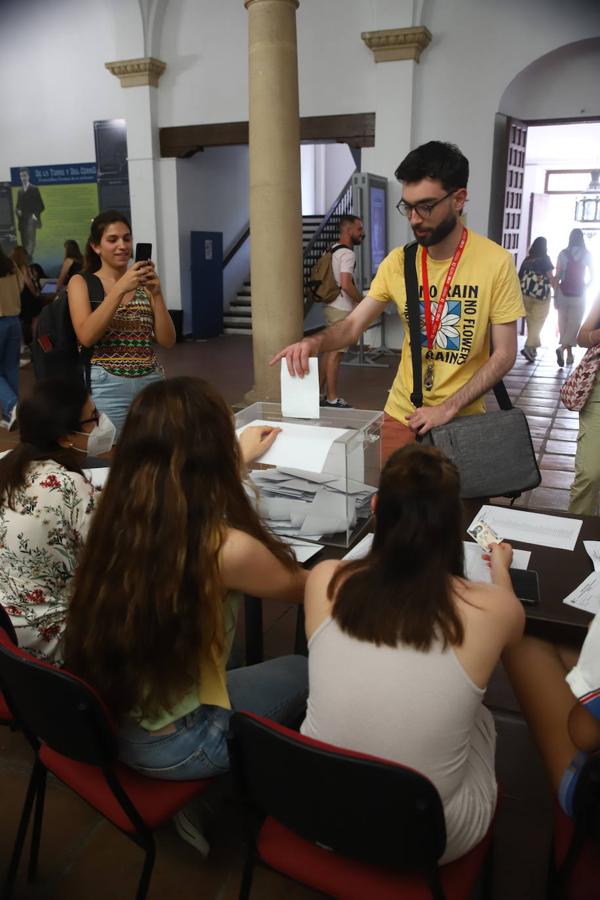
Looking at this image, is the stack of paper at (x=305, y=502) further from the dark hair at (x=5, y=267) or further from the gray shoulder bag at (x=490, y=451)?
the dark hair at (x=5, y=267)

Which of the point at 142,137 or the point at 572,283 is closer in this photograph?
the point at 572,283

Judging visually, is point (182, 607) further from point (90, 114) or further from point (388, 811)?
point (90, 114)

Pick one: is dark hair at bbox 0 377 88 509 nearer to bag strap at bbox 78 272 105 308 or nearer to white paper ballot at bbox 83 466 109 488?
white paper ballot at bbox 83 466 109 488

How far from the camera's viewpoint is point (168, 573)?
1416 millimetres

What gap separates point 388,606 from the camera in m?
1.24

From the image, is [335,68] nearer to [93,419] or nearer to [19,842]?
[93,419]

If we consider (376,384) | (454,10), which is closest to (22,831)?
(376,384)

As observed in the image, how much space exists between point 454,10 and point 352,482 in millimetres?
8798

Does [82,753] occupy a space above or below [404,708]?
below

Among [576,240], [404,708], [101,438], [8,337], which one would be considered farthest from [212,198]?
[404,708]

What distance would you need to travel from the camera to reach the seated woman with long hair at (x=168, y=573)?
142 centimetres

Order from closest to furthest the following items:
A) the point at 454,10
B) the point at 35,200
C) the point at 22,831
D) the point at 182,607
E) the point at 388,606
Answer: the point at 388,606
the point at 182,607
the point at 22,831
the point at 454,10
the point at 35,200

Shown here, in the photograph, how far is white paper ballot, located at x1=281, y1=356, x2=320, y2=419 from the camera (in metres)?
2.01

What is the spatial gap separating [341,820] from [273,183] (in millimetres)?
5560
